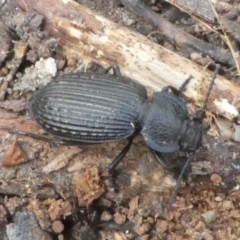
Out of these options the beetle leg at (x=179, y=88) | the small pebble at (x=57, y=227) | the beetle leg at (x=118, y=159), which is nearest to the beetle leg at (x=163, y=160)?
the beetle leg at (x=118, y=159)

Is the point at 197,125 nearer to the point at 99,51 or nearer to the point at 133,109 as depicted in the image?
the point at 133,109

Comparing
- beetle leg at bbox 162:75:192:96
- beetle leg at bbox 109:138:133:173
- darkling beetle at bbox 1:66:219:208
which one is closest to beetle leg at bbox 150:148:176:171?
darkling beetle at bbox 1:66:219:208

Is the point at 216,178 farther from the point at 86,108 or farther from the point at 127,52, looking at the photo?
the point at 127,52

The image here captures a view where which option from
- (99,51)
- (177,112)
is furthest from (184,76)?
(99,51)

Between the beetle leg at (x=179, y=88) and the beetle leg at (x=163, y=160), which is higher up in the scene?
the beetle leg at (x=179, y=88)

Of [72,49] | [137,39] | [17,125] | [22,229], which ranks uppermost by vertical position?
[137,39]

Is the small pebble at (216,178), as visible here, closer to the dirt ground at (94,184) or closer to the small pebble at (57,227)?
the dirt ground at (94,184)
